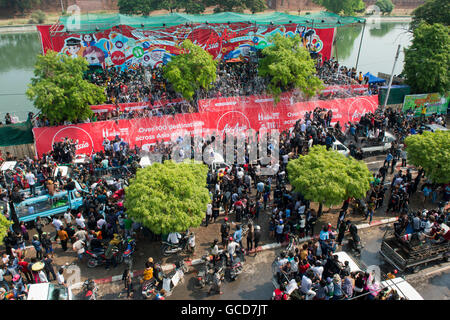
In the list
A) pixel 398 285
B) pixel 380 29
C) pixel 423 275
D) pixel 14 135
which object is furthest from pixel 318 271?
pixel 380 29

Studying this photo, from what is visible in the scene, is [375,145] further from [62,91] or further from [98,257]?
[62,91]

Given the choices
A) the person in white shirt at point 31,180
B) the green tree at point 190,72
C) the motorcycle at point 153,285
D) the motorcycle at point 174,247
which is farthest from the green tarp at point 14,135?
the motorcycle at point 153,285

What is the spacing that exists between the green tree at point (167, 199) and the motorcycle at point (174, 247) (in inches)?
43.7

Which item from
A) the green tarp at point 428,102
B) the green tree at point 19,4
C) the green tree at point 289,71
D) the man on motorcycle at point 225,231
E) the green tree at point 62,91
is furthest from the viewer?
the green tree at point 19,4

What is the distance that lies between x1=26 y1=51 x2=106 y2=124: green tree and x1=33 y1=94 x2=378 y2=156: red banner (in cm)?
141

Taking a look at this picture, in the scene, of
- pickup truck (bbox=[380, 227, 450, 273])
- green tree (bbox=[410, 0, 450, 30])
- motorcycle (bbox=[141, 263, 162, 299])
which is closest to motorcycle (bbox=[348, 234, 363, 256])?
pickup truck (bbox=[380, 227, 450, 273])

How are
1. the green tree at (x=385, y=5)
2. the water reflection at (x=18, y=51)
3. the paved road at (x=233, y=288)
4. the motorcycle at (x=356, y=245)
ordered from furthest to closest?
1. the green tree at (x=385, y=5)
2. the water reflection at (x=18, y=51)
3. the motorcycle at (x=356, y=245)
4. the paved road at (x=233, y=288)

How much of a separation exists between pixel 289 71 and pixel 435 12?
19.1 metres

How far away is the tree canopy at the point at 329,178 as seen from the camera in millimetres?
14000

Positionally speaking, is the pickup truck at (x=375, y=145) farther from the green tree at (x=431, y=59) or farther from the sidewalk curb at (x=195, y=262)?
the green tree at (x=431, y=59)

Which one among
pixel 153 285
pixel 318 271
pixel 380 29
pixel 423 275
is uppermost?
pixel 380 29

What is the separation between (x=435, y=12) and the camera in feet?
108

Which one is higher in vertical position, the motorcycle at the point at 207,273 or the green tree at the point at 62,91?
the green tree at the point at 62,91
